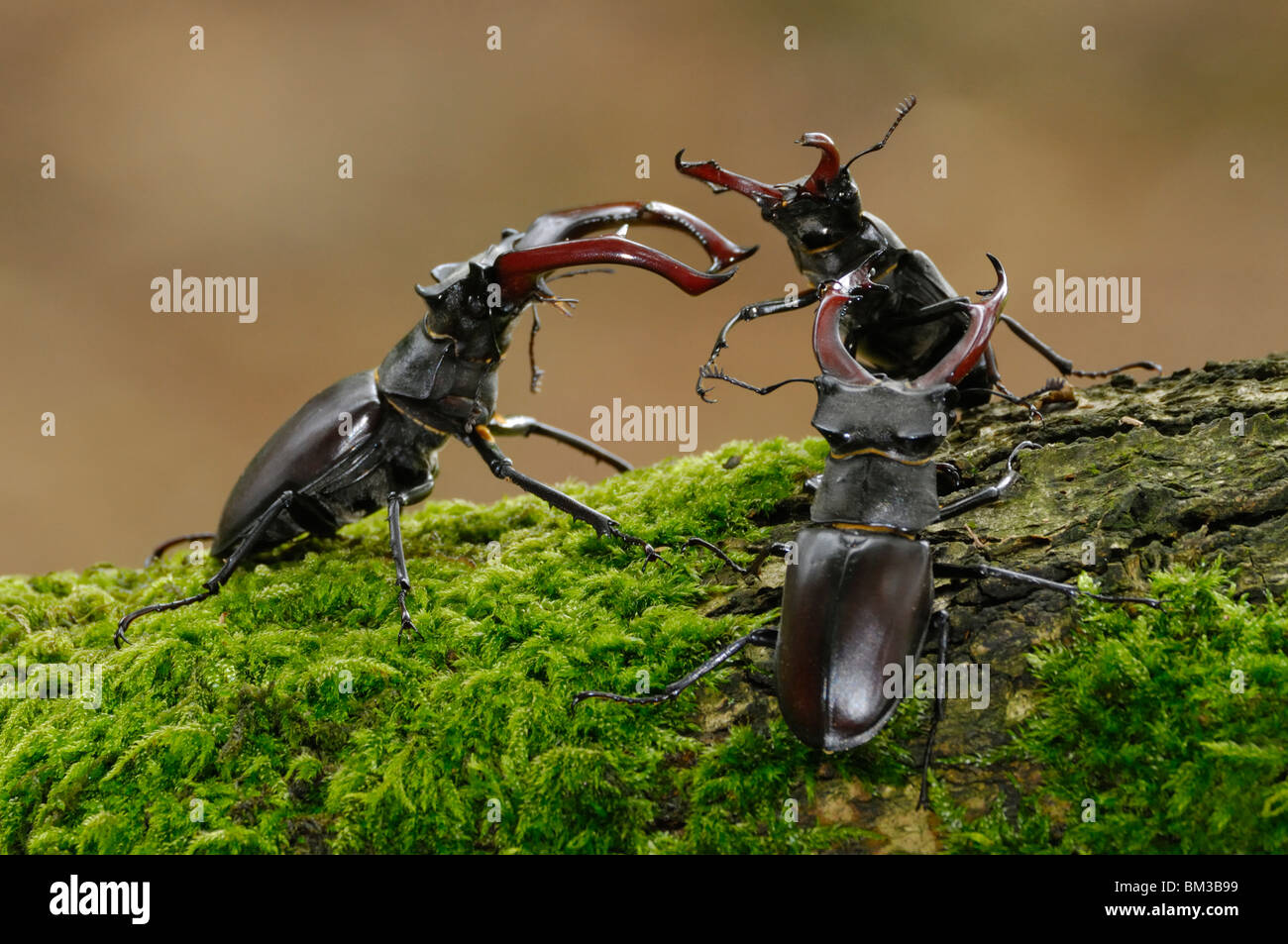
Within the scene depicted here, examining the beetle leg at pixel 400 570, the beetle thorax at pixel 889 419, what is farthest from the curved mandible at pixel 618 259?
the beetle leg at pixel 400 570

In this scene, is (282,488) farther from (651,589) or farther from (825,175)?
(825,175)

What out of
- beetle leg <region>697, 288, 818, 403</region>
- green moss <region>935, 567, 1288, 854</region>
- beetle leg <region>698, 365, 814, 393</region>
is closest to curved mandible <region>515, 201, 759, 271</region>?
beetle leg <region>697, 288, 818, 403</region>

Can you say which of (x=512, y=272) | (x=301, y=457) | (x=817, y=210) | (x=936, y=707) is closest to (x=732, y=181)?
(x=817, y=210)

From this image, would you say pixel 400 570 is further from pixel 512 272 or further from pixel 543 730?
pixel 512 272

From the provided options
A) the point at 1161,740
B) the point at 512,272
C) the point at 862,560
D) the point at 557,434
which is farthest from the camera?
the point at 557,434

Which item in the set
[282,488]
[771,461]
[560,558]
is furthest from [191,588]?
[771,461]

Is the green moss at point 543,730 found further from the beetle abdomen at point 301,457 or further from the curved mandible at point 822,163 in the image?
the curved mandible at point 822,163

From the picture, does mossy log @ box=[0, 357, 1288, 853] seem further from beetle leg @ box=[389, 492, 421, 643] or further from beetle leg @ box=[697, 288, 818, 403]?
beetle leg @ box=[697, 288, 818, 403]
